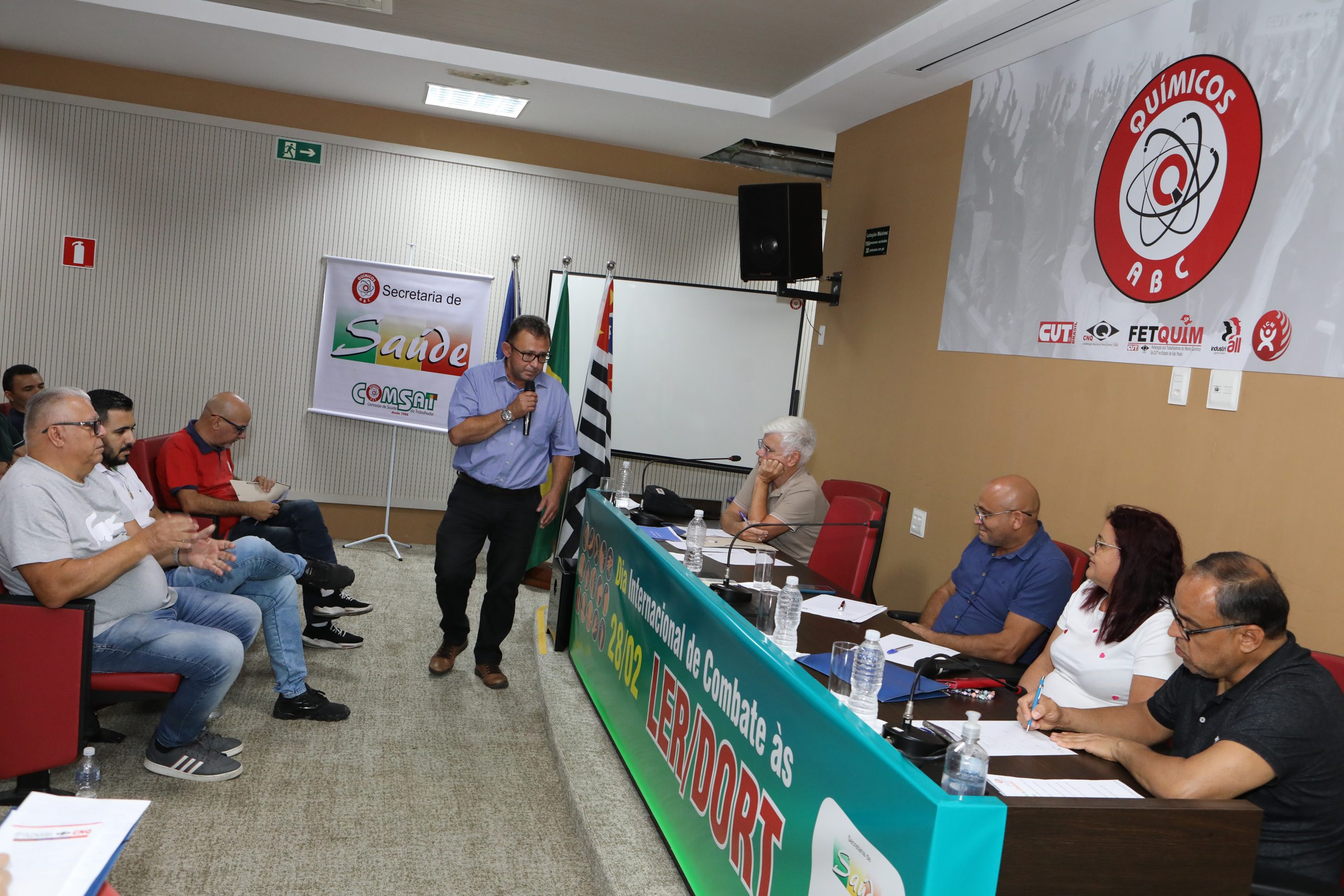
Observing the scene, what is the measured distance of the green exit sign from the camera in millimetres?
6141

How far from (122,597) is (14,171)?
14.4ft

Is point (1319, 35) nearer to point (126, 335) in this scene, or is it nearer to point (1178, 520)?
point (1178, 520)

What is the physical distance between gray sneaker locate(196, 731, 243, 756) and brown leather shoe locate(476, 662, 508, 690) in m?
1.07

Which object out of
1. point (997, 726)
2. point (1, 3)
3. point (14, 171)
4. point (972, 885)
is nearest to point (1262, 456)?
point (997, 726)

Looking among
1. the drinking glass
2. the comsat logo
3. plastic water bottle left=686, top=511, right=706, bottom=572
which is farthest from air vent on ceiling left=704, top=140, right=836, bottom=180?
the drinking glass

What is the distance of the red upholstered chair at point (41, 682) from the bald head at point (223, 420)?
1.62 m

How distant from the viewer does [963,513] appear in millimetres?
4039

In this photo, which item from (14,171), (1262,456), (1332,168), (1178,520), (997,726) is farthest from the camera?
(14,171)

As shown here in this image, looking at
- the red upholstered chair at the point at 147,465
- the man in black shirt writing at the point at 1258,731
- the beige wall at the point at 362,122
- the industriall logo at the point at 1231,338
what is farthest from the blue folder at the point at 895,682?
the beige wall at the point at 362,122

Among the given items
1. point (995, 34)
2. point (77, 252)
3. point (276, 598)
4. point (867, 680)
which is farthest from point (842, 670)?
point (77, 252)

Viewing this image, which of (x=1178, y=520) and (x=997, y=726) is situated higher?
(x=1178, y=520)

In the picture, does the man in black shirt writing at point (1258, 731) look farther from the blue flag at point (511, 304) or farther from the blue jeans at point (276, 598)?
the blue flag at point (511, 304)

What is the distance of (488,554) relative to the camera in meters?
4.14

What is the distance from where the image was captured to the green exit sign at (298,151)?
6141 millimetres
